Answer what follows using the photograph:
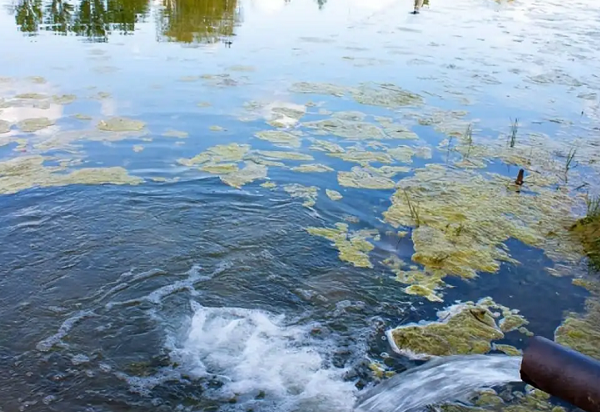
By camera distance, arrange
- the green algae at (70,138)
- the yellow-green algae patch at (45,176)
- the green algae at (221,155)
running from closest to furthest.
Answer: the yellow-green algae patch at (45,176) < the green algae at (221,155) < the green algae at (70,138)

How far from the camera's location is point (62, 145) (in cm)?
557

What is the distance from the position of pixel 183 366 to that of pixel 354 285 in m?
1.26

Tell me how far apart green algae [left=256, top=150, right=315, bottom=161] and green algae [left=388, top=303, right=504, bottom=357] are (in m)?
2.51

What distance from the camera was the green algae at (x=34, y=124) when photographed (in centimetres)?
593

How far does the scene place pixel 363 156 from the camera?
5633 millimetres

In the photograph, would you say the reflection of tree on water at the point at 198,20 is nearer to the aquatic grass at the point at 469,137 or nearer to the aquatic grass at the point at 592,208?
the aquatic grass at the point at 469,137

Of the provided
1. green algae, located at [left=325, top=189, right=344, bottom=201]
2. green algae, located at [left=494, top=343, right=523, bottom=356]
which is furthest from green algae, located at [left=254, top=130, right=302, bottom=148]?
green algae, located at [left=494, top=343, right=523, bottom=356]

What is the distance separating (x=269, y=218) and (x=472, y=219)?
5.41ft

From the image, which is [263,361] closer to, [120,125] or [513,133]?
[120,125]

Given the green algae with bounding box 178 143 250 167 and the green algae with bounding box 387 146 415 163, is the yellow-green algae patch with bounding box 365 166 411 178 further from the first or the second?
the green algae with bounding box 178 143 250 167

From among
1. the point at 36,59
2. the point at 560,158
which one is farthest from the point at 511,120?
the point at 36,59

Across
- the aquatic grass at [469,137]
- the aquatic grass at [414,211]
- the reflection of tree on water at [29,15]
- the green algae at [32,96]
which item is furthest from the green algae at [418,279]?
the reflection of tree on water at [29,15]

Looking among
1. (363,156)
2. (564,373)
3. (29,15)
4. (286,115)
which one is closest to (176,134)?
(286,115)

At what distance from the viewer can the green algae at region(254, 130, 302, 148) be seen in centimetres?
586
